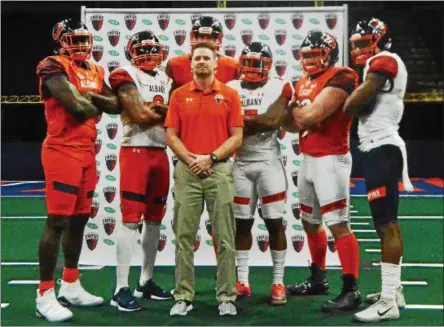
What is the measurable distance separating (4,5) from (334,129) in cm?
990

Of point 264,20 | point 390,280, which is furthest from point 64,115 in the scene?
point 390,280

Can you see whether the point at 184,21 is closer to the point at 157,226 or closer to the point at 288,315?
the point at 157,226

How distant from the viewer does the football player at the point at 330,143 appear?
13.8ft

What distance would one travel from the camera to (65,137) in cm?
413

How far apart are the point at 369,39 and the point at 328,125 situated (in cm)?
65

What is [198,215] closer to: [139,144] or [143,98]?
[139,144]

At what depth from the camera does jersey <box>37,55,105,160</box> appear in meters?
4.07

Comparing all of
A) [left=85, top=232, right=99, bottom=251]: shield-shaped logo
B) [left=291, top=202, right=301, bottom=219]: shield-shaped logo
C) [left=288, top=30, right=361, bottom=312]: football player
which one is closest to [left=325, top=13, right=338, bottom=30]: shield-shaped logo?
[left=288, top=30, right=361, bottom=312]: football player

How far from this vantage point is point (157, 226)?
4.59 meters

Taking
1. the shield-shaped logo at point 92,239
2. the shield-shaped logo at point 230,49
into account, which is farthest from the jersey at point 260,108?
the shield-shaped logo at point 92,239

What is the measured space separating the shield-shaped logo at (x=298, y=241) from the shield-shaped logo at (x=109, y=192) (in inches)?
69.6

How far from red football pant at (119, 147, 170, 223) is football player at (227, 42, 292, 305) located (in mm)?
563

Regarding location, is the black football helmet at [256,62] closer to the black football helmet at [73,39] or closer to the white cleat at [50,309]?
the black football helmet at [73,39]

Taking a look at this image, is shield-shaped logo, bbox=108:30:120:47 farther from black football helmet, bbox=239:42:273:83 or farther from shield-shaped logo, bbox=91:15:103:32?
black football helmet, bbox=239:42:273:83
